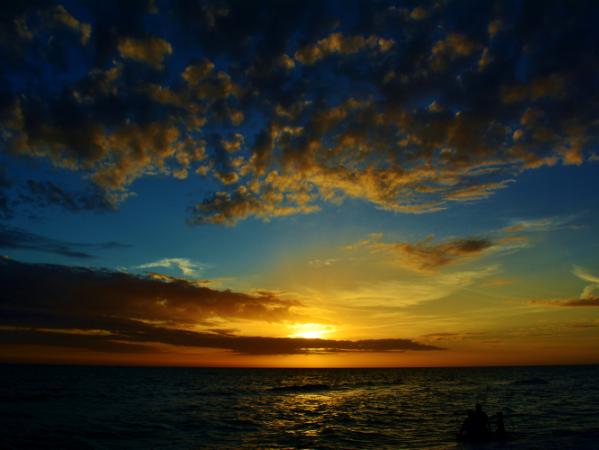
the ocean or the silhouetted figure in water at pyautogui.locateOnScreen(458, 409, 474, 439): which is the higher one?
the silhouetted figure in water at pyautogui.locateOnScreen(458, 409, 474, 439)

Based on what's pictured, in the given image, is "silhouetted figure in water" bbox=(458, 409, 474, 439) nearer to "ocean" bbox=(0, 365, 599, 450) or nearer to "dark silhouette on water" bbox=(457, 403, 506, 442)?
"dark silhouette on water" bbox=(457, 403, 506, 442)

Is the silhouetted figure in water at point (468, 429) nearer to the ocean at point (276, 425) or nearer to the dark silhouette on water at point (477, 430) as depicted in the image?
the dark silhouette on water at point (477, 430)

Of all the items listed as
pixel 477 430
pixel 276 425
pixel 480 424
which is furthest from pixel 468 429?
pixel 276 425

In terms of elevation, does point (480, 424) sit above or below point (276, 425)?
above

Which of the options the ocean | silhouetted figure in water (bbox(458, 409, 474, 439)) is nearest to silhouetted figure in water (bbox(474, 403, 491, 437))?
silhouetted figure in water (bbox(458, 409, 474, 439))

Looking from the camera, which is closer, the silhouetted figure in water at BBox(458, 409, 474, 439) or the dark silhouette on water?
the dark silhouette on water

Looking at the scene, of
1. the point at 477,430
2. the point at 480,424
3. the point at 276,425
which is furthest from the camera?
the point at 276,425

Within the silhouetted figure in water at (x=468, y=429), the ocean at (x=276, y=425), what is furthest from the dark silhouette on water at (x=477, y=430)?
the ocean at (x=276, y=425)

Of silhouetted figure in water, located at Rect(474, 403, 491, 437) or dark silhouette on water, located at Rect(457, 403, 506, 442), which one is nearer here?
dark silhouette on water, located at Rect(457, 403, 506, 442)

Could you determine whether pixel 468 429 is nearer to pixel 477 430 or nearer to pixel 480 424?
pixel 477 430

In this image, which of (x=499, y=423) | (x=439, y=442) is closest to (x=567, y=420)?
(x=499, y=423)

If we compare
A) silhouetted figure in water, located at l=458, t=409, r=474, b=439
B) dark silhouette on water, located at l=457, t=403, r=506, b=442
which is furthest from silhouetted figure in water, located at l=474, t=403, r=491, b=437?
silhouetted figure in water, located at l=458, t=409, r=474, b=439

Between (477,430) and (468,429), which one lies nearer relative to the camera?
(477,430)

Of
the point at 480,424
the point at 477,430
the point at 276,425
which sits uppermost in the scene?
the point at 480,424
